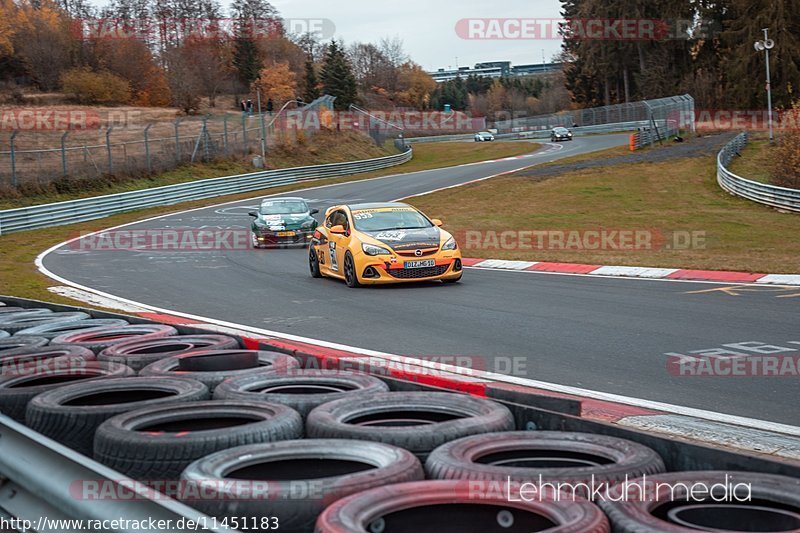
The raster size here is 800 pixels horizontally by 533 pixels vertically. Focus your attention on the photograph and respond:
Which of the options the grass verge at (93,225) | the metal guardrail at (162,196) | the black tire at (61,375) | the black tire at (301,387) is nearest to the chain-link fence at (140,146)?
the metal guardrail at (162,196)

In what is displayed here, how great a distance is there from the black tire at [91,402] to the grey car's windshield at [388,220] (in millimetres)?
11005

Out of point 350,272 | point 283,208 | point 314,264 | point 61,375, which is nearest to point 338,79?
point 283,208

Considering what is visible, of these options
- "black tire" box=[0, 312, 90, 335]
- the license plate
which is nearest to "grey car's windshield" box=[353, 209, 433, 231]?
the license plate

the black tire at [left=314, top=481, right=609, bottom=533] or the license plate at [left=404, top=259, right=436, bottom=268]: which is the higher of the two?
the black tire at [left=314, top=481, right=609, bottom=533]

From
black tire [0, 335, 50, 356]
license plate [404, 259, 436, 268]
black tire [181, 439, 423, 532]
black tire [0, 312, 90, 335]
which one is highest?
black tire [181, 439, 423, 532]

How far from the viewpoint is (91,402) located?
17.9ft

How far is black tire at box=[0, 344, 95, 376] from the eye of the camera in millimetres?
5969

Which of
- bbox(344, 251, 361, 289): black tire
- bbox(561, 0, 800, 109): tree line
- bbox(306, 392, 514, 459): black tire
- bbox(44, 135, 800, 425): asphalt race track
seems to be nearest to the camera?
bbox(306, 392, 514, 459): black tire

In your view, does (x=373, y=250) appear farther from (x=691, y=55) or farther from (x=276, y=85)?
(x=691, y=55)

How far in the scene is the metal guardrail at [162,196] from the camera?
34.2 metres

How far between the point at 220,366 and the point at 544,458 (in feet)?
9.17

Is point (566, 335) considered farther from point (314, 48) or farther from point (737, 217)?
point (314, 48)

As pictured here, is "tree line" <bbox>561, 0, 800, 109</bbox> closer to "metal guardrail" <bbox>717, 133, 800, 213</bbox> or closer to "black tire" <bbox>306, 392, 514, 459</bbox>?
"metal guardrail" <bbox>717, 133, 800, 213</bbox>

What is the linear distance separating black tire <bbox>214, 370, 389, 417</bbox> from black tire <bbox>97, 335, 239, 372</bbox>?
3.79ft
